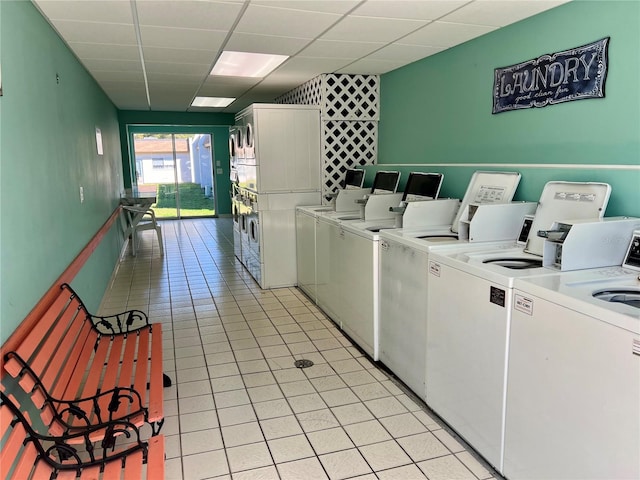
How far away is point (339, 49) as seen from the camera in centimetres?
397

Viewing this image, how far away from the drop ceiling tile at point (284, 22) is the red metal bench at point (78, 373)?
2101 mm

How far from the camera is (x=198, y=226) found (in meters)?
10.5

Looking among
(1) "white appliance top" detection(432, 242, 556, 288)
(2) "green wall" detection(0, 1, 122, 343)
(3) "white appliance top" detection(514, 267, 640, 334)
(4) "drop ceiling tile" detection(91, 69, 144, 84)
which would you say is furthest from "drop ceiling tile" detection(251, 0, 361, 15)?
(4) "drop ceiling tile" detection(91, 69, 144, 84)

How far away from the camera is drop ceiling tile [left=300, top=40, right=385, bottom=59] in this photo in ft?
12.3

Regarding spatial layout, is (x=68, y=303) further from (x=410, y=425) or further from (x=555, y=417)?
(x=555, y=417)

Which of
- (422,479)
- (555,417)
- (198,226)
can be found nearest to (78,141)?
(422,479)

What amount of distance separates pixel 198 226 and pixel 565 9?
8.86m

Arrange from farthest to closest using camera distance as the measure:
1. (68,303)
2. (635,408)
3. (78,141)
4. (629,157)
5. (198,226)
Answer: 1. (198,226)
2. (78,141)
3. (68,303)
4. (629,157)
5. (635,408)

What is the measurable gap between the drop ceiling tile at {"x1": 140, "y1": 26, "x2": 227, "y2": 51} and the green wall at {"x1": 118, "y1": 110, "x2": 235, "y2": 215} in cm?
671

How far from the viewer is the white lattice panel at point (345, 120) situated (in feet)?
17.0

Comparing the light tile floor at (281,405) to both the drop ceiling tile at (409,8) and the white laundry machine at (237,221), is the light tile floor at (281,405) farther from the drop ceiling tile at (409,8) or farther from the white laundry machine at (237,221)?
→ the drop ceiling tile at (409,8)

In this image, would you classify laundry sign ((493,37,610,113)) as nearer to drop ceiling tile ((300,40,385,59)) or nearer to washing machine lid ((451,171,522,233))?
washing machine lid ((451,171,522,233))

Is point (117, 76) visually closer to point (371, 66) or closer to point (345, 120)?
point (345, 120)

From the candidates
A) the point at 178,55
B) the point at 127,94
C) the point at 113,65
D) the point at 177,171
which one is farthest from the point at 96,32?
the point at 177,171
